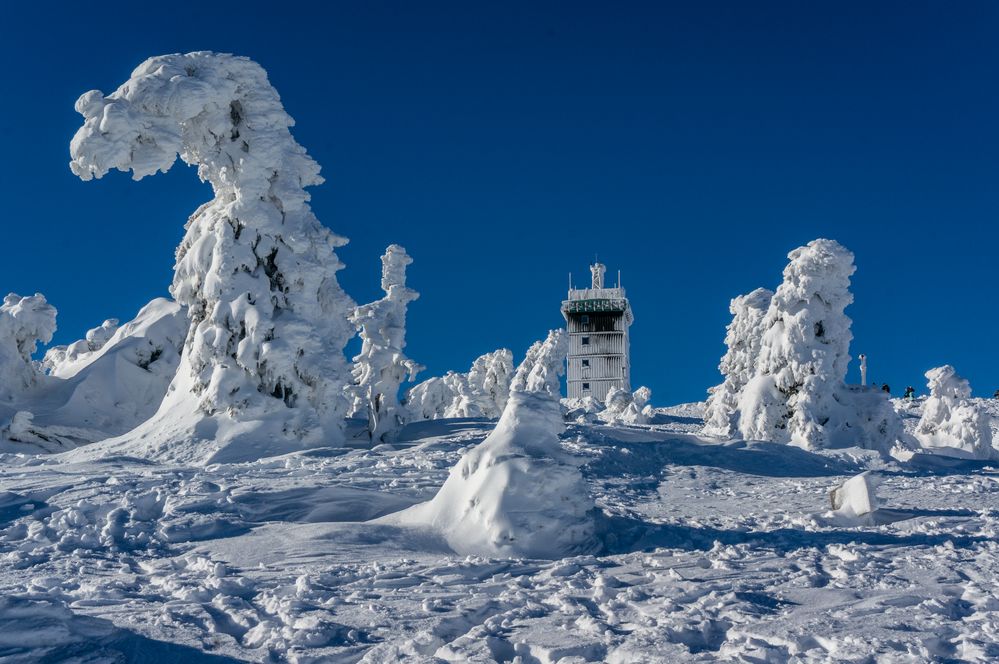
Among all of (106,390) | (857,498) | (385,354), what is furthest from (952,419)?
(106,390)

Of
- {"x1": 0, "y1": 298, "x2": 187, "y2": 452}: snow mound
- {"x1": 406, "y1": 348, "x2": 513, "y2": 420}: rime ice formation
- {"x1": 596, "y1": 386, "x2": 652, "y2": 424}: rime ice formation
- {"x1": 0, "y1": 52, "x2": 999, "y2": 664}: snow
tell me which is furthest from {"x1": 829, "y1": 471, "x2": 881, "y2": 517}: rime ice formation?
{"x1": 406, "y1": 348, "x2": 513, "y2": 420}: rime ice formation

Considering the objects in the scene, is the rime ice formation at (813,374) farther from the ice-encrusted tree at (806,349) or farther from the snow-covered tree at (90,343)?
the snow-covered tree at (90,343)

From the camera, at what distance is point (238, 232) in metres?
23.7

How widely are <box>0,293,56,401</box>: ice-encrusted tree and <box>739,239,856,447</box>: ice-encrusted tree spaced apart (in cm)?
2828

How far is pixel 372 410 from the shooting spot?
2648 centimetres

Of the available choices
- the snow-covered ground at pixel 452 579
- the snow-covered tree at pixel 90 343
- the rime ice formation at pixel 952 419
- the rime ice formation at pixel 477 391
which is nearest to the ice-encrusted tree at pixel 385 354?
the snow-covered ground at pixel 452 579

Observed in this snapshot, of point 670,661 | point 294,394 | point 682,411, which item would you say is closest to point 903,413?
point 682,411

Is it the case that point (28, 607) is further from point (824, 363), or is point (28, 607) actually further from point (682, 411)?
point (682, 411)

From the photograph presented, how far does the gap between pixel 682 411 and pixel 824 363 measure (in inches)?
1560

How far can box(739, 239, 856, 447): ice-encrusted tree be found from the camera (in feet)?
92.4

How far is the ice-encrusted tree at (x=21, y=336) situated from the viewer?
106 ft

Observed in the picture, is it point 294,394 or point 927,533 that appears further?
point 294,394

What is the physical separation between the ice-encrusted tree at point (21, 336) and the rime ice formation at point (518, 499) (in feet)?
90.2

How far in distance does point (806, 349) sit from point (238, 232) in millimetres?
19456
